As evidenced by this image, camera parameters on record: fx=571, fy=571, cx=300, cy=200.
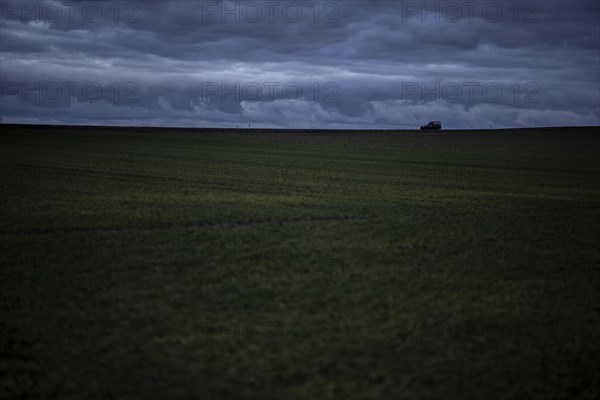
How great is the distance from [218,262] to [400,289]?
2902 millimetres

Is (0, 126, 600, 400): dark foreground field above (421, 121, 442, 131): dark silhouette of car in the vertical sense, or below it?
below

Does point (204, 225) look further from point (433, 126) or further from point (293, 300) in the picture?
point (433, 126)

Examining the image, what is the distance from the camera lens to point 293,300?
23.1ft

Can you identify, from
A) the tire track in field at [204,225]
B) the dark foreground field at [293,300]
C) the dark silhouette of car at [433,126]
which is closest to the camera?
the dark foreground field at [293,300]

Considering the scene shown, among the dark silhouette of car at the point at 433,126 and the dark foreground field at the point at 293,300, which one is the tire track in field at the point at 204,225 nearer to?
the dark foreground field at the point at 293,300

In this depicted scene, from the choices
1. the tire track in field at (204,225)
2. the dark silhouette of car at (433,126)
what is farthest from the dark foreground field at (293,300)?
the dark silhouette of car at (433,126)

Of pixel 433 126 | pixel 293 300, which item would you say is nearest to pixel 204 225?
pixel 293 300

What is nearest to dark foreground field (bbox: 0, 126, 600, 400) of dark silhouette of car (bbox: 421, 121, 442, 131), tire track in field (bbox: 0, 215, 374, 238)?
tire track in field (bbox: 0, 215, 374, 238)

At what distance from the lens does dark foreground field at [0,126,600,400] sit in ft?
16.4

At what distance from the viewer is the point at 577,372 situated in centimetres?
524

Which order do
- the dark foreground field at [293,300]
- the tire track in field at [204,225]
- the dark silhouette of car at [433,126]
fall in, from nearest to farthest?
the dark foreground field at [293,300] < the tire track in field at [204,225] < the dark silhouette of car at [433,126]

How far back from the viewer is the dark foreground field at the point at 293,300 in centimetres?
500

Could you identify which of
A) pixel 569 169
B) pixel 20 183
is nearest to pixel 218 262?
pixel 20 183

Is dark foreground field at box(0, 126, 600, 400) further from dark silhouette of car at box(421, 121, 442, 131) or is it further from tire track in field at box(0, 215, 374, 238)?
dark silhouette of car at box(421, 121, 442, 131)
